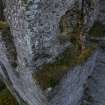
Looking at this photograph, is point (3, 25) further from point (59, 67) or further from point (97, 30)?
point (97, 30)

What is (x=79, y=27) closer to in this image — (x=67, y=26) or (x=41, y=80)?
(x=67, y=26)

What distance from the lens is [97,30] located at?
314cm

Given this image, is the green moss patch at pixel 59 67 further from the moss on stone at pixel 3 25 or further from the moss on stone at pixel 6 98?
the moss on stone at pixel 6 98

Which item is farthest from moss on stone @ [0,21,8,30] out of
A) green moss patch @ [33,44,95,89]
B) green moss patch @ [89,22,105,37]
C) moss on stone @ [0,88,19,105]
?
moss on stone @ [0,88,19,105]

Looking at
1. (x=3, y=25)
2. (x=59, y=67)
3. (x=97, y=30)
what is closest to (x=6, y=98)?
(x=59, y=67)

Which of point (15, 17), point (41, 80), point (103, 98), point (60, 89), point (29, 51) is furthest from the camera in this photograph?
point (103, 98)

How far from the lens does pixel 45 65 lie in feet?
9.09

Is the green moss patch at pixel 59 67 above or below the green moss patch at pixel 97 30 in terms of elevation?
below

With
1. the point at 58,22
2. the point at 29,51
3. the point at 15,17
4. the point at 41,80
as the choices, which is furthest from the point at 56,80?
the point at 15,17

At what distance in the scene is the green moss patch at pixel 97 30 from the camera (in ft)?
10.2

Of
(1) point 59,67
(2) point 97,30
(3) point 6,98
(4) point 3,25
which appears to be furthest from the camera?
(3) point 6,98

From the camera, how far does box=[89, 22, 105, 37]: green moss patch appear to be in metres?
3.12

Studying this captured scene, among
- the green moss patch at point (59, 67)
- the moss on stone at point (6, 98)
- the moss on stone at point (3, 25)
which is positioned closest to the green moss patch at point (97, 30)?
the green moss patch at point (59, 67)

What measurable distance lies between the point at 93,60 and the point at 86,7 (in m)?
0.88
